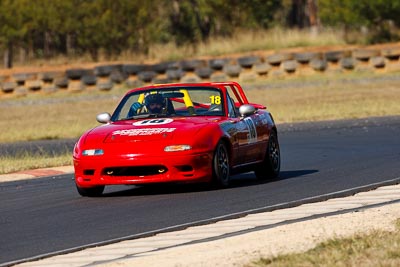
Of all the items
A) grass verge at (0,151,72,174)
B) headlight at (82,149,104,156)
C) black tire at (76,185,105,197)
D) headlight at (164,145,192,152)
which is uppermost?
headlight at (164,145,192,152)

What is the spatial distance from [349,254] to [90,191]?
5518 millimetres

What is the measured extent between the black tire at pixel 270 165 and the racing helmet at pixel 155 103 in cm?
143

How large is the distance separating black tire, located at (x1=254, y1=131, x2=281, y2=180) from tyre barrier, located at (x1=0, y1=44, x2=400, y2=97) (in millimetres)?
23597

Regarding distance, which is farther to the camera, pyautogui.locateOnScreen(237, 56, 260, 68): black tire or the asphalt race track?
pyautogui.locateOnScreen(237, 56, 260, 68): black tire

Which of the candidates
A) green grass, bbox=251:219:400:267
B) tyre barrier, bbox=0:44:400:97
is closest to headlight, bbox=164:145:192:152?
green grass, bbox=251:219:400:267

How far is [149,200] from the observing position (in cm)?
Result: 1231

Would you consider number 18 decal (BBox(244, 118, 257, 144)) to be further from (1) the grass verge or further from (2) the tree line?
(2) the tree line

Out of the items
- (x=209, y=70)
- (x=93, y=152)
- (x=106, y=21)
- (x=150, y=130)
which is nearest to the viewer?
(x=93, y=152)

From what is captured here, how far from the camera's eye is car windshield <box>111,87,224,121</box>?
13812 millimetres

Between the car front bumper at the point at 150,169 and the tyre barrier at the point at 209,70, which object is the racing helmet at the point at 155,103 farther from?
the tyre barrier at the point at 209,70

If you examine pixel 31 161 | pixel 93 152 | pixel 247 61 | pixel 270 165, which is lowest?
pixel 247 61

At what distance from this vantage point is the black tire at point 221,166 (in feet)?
42.2

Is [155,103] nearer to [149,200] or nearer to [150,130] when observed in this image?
[150,130]

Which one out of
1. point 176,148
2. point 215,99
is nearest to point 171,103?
point 215,99
